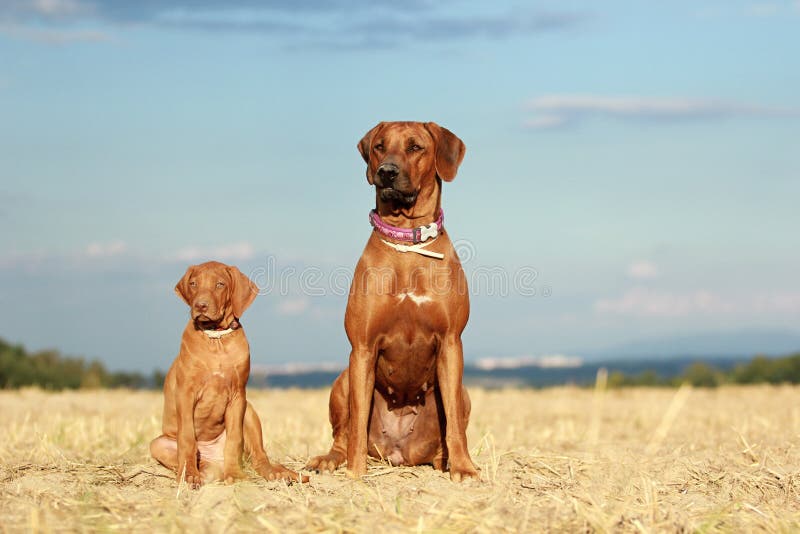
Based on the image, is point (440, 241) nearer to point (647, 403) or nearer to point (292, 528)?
point (292, 528)

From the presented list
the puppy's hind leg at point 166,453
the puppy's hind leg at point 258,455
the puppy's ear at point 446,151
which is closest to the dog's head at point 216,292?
the puppy's hind leg at point 258,455

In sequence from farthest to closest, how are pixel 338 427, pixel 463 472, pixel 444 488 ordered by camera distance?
pixel 338 427
pixel 463 472
pixel 444 488

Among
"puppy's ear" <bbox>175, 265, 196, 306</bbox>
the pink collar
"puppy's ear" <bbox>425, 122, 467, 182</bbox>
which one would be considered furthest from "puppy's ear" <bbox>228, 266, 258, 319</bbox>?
"puppy's ear" <bbox>425, 122, 467, 182</bbox>

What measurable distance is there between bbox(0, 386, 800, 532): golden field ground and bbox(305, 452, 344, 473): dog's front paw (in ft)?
0.89

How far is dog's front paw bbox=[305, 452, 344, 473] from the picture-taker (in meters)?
6.85

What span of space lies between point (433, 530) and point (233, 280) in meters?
2.48

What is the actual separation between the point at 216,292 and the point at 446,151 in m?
1.99

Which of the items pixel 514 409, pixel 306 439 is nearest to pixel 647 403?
pixel 514 409

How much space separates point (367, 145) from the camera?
6957mm

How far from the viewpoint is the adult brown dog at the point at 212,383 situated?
6312 millimetres

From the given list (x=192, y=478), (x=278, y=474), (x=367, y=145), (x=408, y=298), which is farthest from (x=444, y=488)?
(x=367, y=145)

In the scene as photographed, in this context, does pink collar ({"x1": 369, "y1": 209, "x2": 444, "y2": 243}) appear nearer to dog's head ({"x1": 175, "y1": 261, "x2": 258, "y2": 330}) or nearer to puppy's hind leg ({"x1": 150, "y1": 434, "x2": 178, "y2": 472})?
dog's head ({"x1": 175, "y1": 261, "x2": 258, "y2": 330})

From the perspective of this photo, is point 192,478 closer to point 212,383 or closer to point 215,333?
point 212,383

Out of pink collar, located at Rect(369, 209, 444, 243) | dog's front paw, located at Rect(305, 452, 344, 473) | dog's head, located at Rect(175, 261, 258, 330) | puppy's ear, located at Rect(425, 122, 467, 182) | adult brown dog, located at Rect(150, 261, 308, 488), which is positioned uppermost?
puppy's ear, located at Rect(425, 122, 467, 182)
